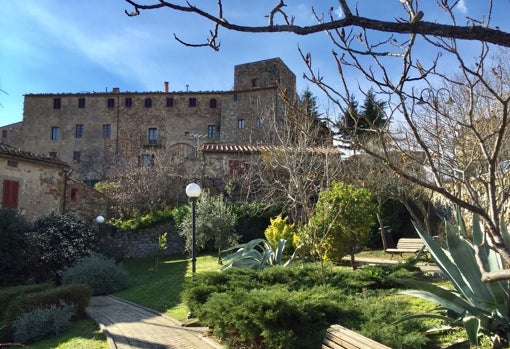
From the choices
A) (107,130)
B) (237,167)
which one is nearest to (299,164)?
(237,167)

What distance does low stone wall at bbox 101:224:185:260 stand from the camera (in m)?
23.1

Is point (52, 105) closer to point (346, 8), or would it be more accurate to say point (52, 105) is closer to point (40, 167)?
point (40, 167)

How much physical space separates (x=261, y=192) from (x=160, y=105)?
23095mm

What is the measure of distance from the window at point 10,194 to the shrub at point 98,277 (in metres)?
5.81

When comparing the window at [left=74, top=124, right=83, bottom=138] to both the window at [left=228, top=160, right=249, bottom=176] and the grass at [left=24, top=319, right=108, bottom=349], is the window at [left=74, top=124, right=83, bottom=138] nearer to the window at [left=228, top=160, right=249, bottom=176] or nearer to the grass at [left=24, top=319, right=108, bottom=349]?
the window at [left=228, top=160, right=249, bottom=176]

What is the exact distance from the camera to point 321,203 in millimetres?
12438

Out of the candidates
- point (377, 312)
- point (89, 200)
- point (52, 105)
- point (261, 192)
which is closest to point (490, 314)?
point (377, 312)

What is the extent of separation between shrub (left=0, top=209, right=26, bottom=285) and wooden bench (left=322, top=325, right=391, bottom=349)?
13969mm

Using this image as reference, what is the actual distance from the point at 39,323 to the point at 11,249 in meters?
7.91

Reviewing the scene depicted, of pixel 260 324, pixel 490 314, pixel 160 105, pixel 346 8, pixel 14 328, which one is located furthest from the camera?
pixel 160 105

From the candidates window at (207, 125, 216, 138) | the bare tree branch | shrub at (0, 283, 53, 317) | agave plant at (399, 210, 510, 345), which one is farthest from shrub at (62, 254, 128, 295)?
window at (207, 125, 216, 138)

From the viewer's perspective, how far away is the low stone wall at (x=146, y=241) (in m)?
23.1

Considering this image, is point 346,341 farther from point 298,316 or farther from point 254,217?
point 254,217

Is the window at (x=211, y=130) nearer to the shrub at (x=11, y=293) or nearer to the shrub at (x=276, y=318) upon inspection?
the shrub at (x=11, y=293)
